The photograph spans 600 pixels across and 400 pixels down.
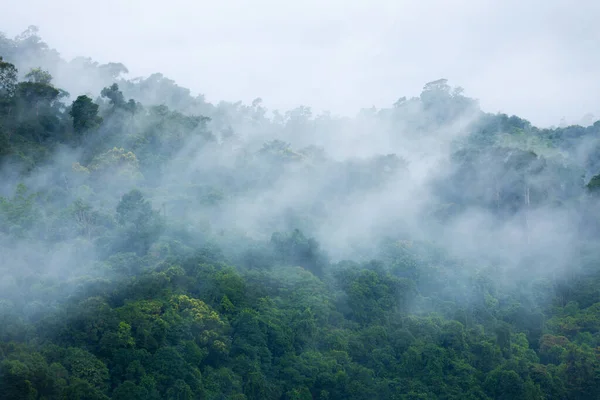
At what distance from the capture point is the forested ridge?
20.0 meters

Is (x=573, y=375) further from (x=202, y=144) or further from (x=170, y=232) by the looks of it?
(x=202, y=144)

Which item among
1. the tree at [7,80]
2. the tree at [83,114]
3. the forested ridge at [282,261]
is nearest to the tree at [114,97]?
the forested ridge at [282,261]

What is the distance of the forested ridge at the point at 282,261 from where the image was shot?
20016mm

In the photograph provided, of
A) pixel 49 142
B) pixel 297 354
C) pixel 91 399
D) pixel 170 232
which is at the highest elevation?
pixel 49 142

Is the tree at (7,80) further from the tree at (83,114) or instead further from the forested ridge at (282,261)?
the tree at (83,114)

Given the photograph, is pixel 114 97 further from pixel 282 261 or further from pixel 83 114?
pixel 282 261

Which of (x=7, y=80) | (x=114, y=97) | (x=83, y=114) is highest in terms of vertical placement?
(x=114, y=97)

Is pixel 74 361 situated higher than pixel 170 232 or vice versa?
pixel 170 232

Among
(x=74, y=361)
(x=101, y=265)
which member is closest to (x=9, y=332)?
(x=74, y=361)

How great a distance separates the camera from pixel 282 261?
28.0 m

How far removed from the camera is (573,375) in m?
23.1

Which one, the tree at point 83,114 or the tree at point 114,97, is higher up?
the tree at point 114,97

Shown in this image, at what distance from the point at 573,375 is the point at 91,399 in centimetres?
1569

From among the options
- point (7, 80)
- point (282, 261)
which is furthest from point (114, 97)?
point (282, 261)
